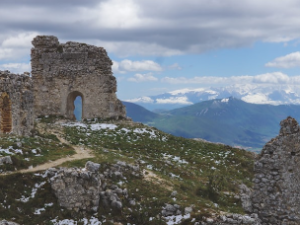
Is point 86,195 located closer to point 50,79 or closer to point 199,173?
point 199,173

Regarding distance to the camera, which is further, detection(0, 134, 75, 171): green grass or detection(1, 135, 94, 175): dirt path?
detection(0, 134, 75, 171): green grass

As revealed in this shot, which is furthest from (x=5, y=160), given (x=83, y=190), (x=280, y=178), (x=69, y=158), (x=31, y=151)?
(x=280, y=178)

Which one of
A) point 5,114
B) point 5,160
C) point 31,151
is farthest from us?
point 5,114

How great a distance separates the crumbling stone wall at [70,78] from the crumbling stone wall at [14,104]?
13.8 m

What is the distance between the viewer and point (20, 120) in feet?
98.8

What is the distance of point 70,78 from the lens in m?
44.7

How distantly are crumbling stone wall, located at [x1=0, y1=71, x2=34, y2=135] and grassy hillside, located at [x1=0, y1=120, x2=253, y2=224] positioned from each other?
1925mm

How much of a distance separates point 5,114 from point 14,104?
1129 mm

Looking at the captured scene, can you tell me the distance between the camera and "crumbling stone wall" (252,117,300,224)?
20.2 metres

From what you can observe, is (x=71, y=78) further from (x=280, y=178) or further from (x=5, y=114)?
(x=280, y=178)

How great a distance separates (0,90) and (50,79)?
16285mm

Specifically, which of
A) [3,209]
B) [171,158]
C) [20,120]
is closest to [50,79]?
[20,120]

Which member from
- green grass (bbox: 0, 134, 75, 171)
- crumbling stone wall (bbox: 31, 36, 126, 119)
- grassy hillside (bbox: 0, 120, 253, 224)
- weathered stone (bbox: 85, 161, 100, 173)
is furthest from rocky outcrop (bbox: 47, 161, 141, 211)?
crumbling stone wall (bbox: 31, 36, 126, 119)

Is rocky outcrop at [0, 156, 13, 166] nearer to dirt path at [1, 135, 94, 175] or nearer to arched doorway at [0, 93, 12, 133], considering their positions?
dirt path at [1, 135, 94, 175]
